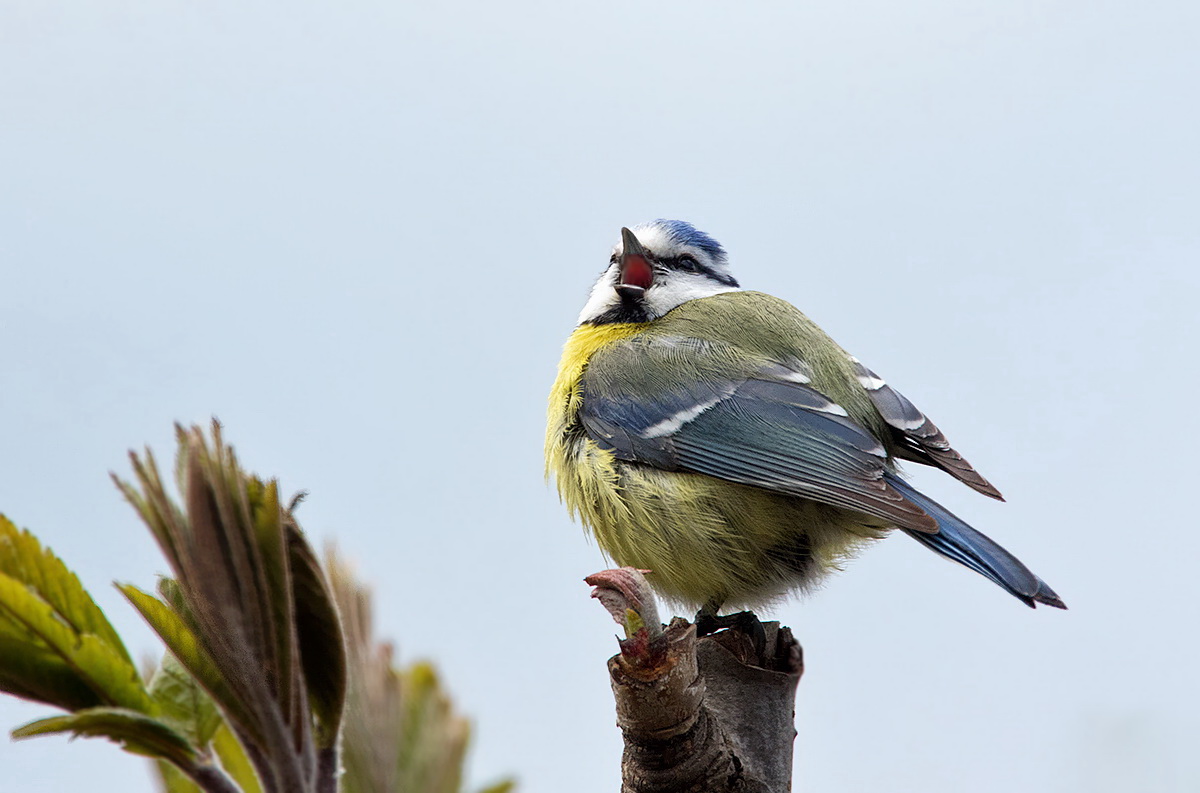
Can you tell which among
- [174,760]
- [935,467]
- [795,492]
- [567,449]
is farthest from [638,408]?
[174,760]

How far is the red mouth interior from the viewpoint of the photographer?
8.63ft

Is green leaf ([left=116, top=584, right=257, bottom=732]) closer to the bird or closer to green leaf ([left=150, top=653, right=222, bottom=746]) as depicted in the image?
green leaf ([left=150, top=653, right=222, bottom=746])

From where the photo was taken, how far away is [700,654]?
1.62 meters

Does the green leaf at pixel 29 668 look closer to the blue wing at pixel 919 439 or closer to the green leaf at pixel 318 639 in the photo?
the green leaf at pixel 318 639

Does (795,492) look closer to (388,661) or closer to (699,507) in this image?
(699,507)

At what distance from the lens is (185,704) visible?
1.49 ft

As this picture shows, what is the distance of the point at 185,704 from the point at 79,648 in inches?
2.1

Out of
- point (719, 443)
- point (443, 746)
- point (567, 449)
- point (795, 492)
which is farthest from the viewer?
point (567, 449)

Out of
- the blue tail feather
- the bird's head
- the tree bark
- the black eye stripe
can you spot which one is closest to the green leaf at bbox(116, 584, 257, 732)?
the tree bark

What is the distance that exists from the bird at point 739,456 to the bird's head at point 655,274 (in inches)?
4.3

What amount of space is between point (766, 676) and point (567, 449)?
0.79m

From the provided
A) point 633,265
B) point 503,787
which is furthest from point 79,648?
point 633,265

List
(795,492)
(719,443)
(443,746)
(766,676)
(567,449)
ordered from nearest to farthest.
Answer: (443,746)
(766,676)
(795,492)
(719,443)
(567,449)

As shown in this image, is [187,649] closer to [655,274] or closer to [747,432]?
[747,432]
